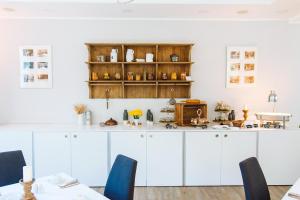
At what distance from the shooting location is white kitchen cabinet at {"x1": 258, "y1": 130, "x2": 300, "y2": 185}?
3873 mm

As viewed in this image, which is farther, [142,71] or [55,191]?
[142,71]

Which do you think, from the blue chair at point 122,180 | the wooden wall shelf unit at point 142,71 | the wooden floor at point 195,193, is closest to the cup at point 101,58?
the wooden wall shelf unit at point 142,71

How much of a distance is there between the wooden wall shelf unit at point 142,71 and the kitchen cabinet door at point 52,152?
0.88m

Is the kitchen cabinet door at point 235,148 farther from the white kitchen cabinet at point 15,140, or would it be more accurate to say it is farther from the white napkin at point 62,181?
the white kitchen cabinet at point 15,140

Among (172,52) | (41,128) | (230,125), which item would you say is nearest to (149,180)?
(230,125)

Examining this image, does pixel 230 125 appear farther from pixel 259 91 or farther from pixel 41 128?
pixel 41 128

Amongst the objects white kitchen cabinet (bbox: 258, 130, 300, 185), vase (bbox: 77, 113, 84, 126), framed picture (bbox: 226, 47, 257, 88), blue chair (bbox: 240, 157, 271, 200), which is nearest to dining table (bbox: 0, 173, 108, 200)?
blue chair (bbox: 240, 157, 271, 200)

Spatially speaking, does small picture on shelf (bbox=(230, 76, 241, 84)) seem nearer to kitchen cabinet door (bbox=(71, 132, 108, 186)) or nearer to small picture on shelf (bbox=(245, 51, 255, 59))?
small picture on shelf (bbox=(245, 51, 255, 59))

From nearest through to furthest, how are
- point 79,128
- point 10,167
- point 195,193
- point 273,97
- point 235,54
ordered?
1. point 10,167
2. point 195,193
3. point 79,128
4. point 273,97
5. point 235,54

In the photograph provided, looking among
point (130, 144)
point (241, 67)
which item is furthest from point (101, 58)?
point (241, 67)

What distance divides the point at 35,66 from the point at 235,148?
3.29 metres

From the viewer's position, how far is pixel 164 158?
3848 mm

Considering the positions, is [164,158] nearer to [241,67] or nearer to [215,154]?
[215,154]

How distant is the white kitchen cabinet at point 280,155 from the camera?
12.7 feet
